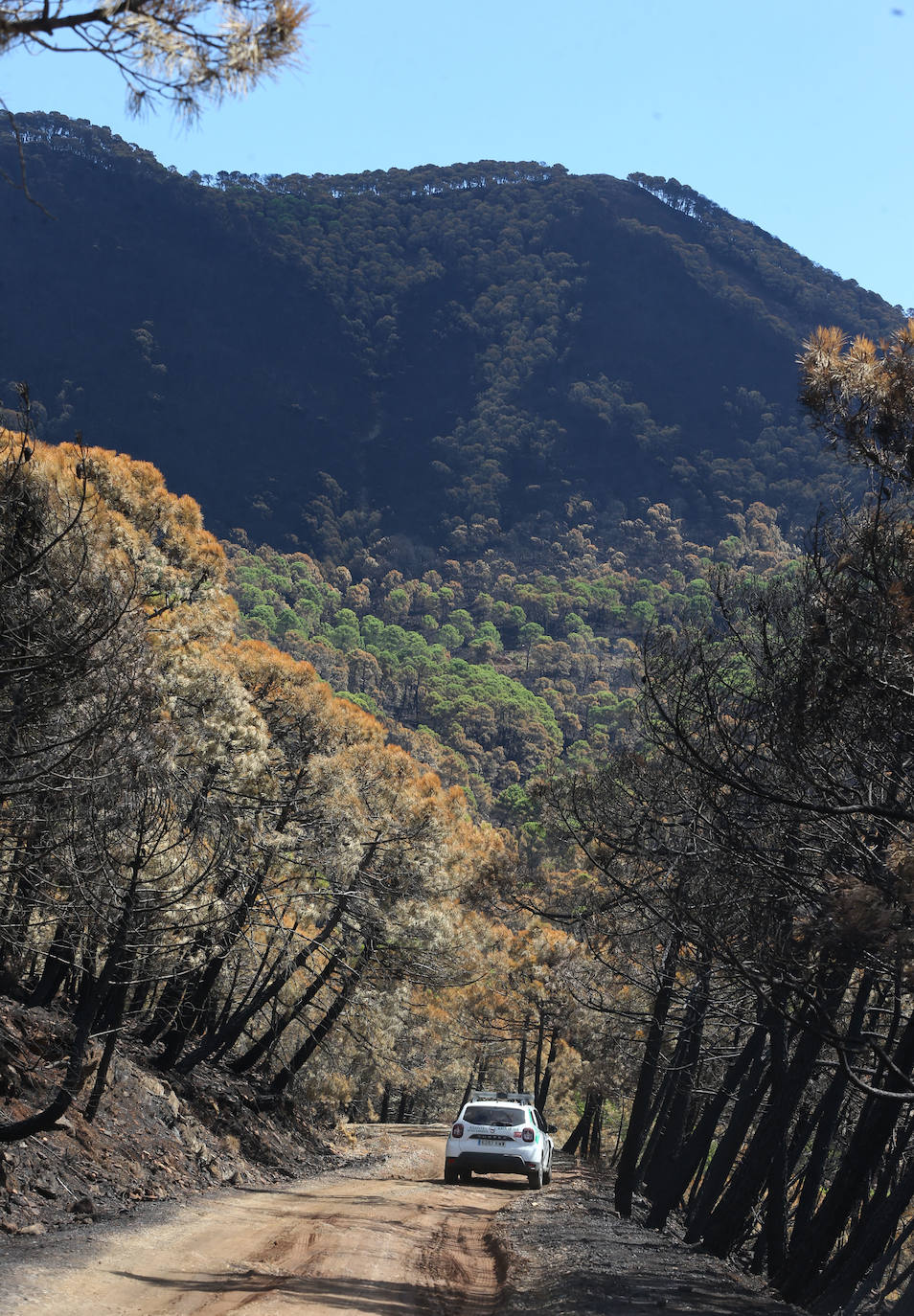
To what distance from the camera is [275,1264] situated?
30.0 ft

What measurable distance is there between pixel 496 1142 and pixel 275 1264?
1063 cm

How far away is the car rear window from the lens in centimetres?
1919

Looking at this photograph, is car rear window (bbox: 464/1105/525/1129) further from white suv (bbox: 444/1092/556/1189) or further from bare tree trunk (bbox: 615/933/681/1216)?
bare tree trunk (bbox: 615/933/681/1216)

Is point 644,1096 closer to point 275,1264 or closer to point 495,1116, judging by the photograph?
point 495,1116

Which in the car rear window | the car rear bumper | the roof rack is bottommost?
the car rear bumper

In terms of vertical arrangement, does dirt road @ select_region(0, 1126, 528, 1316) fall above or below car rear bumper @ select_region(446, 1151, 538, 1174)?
above

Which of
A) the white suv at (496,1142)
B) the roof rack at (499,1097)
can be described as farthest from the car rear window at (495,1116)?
the roof rack at (499,1097)

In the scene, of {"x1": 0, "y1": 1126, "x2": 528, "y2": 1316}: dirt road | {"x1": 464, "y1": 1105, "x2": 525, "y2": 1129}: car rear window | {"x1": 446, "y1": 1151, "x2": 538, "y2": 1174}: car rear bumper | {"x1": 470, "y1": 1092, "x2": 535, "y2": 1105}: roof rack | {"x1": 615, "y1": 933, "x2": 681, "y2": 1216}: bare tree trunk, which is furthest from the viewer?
{"x1": 470, "y1": 1092, "x2": 535, "y2": 1105}: roof rack

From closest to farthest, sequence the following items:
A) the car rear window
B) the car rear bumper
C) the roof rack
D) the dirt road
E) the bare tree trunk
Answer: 1. the dirt road
2. the bare tree trunk
3. the car rear bumper
4. the car rear window
5. the roof rack

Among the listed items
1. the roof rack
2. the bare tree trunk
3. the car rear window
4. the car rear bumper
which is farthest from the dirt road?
→ the roof rack

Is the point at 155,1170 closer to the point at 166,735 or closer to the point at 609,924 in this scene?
the point at 166,735

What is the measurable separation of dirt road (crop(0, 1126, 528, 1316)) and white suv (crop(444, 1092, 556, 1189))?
11.1ft

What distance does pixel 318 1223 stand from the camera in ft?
40.0

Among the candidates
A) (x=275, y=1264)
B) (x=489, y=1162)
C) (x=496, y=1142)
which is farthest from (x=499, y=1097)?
(x=275, y=1264)
